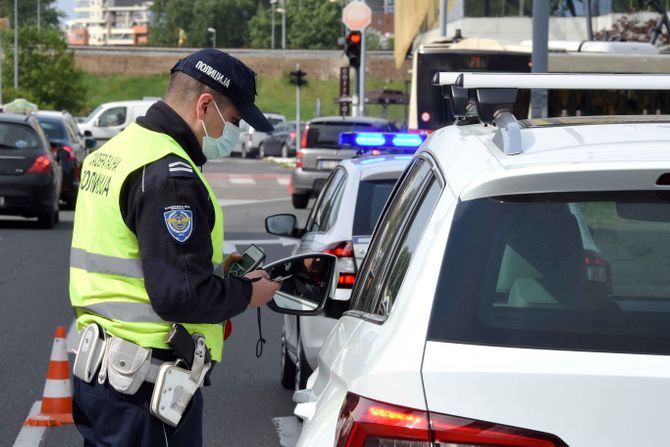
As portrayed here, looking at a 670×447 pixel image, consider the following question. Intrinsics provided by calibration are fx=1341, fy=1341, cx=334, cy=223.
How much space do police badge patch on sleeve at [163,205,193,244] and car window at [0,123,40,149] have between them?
1639 cm

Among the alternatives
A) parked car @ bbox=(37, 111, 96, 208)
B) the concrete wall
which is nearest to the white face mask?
parked car @ bbox=(37, 111, 96, 208)

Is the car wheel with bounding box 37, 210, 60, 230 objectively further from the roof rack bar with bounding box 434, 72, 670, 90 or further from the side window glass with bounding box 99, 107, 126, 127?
the side window glass with bounding box 99, 107, 126, 127

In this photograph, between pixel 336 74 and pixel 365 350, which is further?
pixel 336 74

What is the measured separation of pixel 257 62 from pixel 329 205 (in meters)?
93.2

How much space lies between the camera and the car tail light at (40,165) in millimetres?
19203

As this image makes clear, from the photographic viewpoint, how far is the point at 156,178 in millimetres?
3627

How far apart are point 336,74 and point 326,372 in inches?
3789

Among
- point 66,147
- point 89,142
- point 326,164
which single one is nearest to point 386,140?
point 326,164

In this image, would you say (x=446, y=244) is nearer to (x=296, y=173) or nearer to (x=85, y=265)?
(x=85, y=265)

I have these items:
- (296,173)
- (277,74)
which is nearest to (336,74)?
(277,74)

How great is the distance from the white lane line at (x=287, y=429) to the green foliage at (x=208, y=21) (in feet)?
461

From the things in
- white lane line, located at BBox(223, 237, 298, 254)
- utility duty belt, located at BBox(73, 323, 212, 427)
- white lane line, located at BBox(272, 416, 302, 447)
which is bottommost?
white lane line, located at BBox(223, 237, 298, 254)

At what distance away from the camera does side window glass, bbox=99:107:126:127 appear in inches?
1688

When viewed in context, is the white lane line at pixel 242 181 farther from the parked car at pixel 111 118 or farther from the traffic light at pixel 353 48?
the parked car at pixel 111 118
